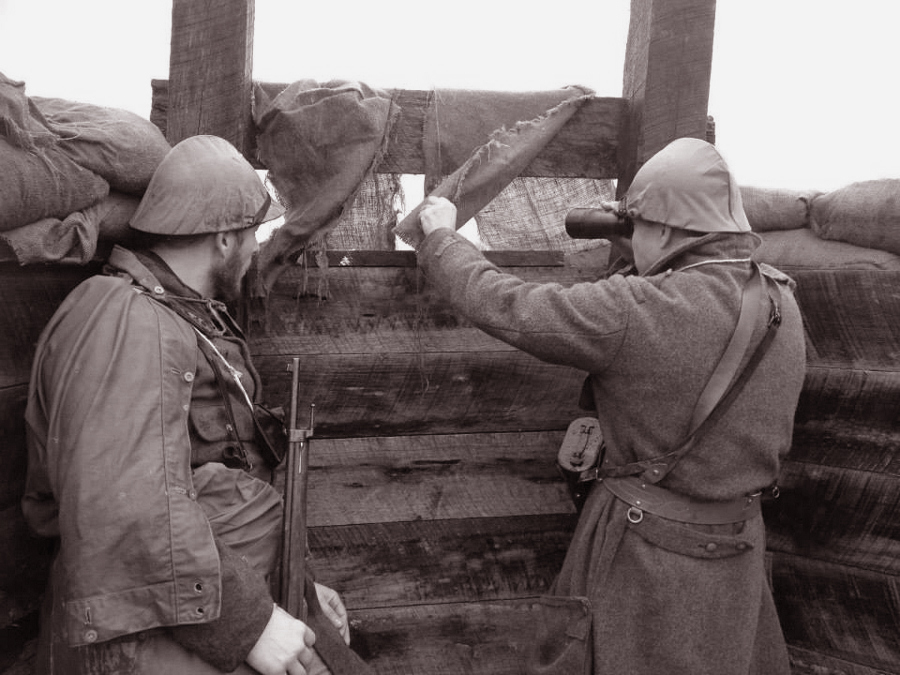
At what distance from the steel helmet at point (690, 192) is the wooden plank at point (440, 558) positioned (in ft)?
4.25

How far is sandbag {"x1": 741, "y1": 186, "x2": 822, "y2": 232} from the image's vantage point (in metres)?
3.24

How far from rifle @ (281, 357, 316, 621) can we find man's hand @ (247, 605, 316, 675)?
0.38 ft

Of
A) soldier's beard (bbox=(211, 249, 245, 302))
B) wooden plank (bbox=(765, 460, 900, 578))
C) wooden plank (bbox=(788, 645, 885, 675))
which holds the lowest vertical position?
wooden plank (bbox=(788, 645, 885, 675))

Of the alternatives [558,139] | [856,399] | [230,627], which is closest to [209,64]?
[558,139]

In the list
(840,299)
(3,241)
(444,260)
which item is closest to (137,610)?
(3,241)

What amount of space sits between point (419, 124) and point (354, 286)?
1.99 feet

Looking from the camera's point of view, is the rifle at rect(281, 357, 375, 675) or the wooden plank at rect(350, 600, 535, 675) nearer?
the rifle at rect(281, 357, 375, 675)

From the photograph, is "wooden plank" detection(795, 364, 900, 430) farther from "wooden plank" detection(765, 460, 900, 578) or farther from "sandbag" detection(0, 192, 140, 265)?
"sandbag" detection(0, 192, 140, 265)

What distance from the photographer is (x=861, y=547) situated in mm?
3174

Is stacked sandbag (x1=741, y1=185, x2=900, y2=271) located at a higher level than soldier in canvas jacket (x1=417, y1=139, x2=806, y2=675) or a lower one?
higher

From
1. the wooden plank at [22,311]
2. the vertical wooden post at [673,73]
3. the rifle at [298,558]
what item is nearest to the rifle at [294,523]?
the rifle at [298,558]

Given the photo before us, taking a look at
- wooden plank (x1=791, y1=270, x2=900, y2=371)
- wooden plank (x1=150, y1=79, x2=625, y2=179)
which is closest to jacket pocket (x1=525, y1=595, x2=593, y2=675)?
wooden plank (x1=791, y1=270, x2=900, y2=371)

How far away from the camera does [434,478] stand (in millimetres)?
3217

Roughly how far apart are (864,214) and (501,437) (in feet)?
4.89
